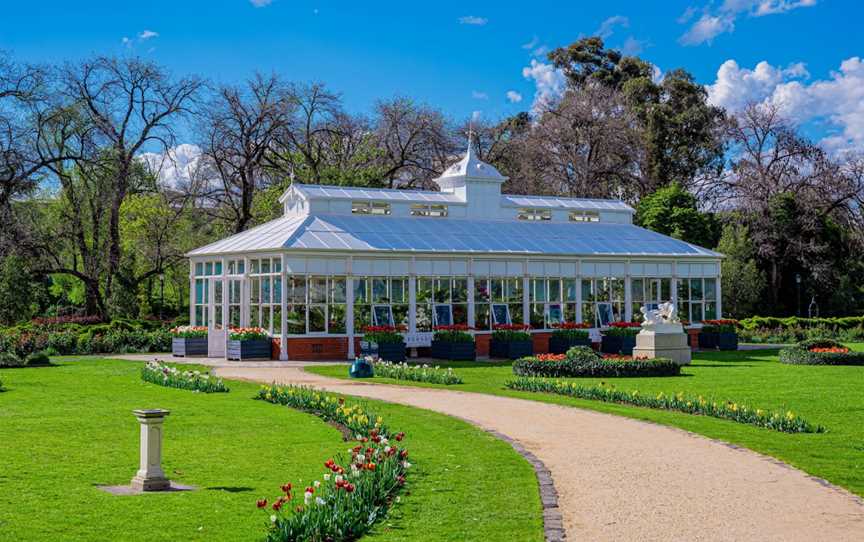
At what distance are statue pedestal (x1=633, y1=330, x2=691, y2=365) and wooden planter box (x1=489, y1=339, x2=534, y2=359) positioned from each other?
4.71 m

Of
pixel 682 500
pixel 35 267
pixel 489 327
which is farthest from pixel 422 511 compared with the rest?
pixel 35 267

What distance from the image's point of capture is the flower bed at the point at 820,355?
1097 inches

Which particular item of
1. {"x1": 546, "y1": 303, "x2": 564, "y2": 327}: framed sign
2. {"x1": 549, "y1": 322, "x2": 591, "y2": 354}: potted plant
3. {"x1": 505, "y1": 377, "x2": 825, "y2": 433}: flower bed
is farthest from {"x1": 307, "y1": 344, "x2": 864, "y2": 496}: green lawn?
{"x1": 546, "y1": 303, "x2": 564, "y2": 327}: framed sign

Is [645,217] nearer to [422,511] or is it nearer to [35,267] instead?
[35,267]

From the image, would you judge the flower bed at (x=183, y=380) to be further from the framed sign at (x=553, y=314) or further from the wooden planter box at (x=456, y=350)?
the framed sign at (x=553, y=314)

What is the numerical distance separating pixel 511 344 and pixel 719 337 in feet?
29.7

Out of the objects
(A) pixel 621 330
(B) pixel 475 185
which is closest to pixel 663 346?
(A) pixel 621 330

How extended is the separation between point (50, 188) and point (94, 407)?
3643 centimetres

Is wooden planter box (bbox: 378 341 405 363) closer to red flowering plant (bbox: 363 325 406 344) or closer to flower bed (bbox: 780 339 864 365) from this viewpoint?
red flowering plant (bbox: 363 325 406 344)

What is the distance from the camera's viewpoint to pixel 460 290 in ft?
111

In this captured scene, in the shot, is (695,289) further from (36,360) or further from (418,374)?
(36,360)

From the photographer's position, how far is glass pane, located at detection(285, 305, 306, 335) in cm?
3048

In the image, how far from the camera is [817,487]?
10562mm

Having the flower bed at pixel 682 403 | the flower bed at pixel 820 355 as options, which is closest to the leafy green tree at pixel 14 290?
the flower bed at pixel 682 403
